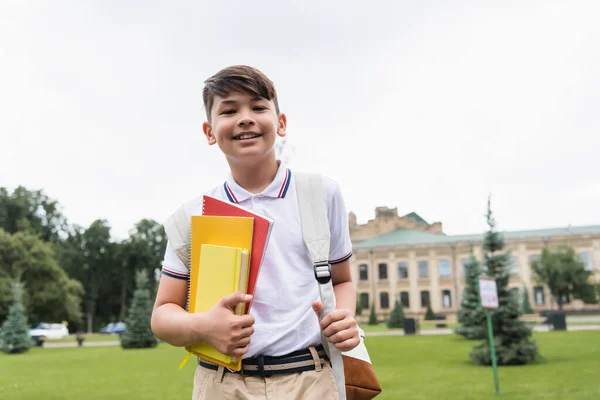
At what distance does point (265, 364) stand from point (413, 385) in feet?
33.7

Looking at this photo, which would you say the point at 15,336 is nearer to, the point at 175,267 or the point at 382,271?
the point at 175,267

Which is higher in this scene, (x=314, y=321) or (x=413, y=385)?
(x=314, y=321)

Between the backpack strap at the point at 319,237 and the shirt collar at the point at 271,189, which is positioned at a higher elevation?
the shirt collar at the point at 271,189

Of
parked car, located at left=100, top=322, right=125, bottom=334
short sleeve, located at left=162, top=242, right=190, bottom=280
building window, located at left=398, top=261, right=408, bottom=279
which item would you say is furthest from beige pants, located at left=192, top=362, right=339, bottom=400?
parked car, located at left=100, top=322, right=125, bottom=334

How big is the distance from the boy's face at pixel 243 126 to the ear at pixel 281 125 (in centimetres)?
14

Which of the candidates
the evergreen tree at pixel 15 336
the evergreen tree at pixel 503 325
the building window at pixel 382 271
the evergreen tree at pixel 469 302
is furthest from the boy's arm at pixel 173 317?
the building window at pixel 382 271

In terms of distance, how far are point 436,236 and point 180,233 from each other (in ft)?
194

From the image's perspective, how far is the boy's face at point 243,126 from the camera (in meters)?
1.81

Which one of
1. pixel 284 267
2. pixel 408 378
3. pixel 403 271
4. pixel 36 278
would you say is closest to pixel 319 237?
pixel 284 267

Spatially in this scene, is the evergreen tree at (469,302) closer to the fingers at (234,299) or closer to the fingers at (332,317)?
the fingers at (332,317)

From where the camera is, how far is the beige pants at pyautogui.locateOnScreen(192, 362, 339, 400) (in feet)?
5.49

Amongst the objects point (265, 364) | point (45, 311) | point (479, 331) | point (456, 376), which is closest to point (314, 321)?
point (265, 364)

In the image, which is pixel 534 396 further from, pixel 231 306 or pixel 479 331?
pixel 231 306

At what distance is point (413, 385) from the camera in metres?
11.2
